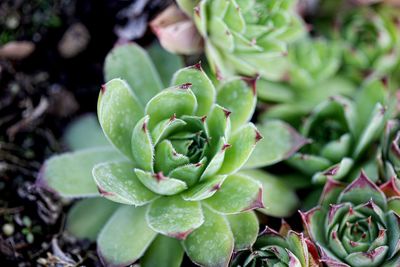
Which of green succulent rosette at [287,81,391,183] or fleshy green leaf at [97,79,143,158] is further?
green succulent rosette at [287,81,391,183]

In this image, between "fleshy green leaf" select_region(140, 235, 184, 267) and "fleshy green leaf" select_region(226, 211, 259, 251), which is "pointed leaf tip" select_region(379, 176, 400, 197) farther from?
"fleshy green leaf" select_region(140, 235, 184, 267)

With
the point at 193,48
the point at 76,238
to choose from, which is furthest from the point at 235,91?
the point at 76,238

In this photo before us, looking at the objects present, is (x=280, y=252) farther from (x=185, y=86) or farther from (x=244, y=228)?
(x=185, y=86)

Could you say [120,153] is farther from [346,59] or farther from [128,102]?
[346,59]

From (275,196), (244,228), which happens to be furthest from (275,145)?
(244,228)

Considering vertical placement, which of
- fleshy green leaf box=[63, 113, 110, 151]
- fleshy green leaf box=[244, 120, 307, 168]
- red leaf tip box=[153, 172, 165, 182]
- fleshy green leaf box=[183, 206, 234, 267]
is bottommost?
fleshy green leaf box=[183, 206, 234, 267]

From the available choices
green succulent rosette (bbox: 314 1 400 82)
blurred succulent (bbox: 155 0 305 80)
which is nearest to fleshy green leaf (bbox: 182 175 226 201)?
blurred succulent (bbox: 155 0 305 80)

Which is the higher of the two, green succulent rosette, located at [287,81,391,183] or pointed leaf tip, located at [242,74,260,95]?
pointed leaf tip, located at [242,74,260,95]

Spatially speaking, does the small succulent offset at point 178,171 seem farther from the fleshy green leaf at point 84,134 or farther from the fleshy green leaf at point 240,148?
the fleshy green leaf at point 84,134
